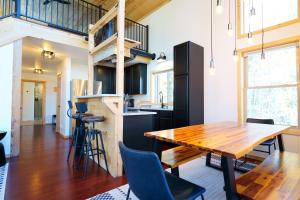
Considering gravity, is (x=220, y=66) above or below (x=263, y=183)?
above

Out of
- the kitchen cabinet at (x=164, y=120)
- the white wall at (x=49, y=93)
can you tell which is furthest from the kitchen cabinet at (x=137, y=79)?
the white wall at (x=49, y=93)

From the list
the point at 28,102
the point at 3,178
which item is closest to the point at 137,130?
the point at 3,178

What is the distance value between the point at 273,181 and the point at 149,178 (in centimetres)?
127

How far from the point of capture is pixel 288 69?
10.6ft

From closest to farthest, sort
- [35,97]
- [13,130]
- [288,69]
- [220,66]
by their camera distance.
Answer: [288,69]
[13,130]
[220,66]
[35,97]

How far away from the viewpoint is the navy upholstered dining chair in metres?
1.04

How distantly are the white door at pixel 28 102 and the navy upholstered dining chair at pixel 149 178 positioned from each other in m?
9.93

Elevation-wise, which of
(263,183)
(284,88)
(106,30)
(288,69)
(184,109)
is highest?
(106,30)

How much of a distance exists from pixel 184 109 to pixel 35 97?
902cm

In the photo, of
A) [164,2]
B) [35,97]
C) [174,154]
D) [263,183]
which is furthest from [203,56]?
[35,97]

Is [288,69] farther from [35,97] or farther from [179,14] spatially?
[35,97]

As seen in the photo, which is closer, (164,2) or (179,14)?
(179,14)

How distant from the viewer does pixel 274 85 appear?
3.38m

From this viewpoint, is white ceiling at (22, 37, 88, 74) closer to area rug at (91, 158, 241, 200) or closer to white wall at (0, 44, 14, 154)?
white wall at (0, 44, 14, 154)
